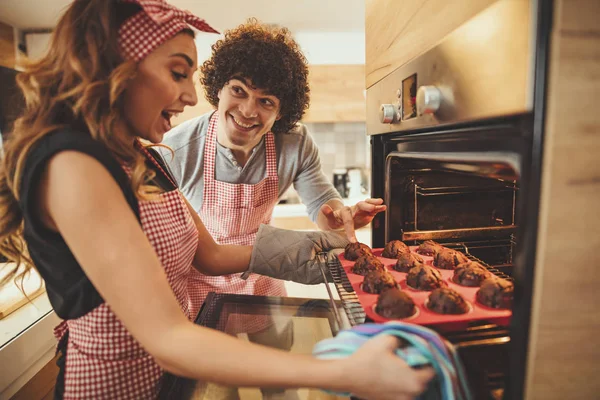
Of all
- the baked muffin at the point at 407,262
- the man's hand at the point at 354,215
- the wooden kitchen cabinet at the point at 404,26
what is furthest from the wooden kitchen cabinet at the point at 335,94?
the baked muffin at the point at 407,262

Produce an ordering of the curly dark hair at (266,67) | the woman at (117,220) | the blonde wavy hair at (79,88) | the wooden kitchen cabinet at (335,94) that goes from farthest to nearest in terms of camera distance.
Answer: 1. the wooden kitchen cabinet at (335,94)
2. the curly dark hair at (266,67)
3. the blonde wavy hair at (79,88)
4. the woman at (117,220)

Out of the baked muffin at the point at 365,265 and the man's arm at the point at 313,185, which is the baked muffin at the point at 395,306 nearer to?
the baked muffin at the point at 365,265

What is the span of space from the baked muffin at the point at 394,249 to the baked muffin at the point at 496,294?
12.1 inches

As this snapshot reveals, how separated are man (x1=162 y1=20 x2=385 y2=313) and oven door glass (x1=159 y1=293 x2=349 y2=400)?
454 millimetres

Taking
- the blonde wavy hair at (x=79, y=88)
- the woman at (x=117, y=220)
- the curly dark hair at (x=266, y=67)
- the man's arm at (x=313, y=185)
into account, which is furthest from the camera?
the man's arm at (x=313, y=185)

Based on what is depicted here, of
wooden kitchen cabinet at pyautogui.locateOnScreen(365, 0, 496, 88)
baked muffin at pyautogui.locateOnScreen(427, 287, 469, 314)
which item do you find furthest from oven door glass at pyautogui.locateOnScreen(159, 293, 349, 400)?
wooden kitchen cabinet at pyautogui.locateOnScreen(365, 0, 496, 88)

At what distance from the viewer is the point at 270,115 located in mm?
1504

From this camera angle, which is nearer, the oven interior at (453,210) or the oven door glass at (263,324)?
the oven door glass at (263,324)

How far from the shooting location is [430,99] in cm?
70

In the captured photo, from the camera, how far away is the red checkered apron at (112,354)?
0.78 meters

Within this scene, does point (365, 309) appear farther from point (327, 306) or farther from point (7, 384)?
point (7, 384)

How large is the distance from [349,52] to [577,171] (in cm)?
333

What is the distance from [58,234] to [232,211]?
36.8 inches

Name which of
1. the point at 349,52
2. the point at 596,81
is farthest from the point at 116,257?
the point at 349,52
